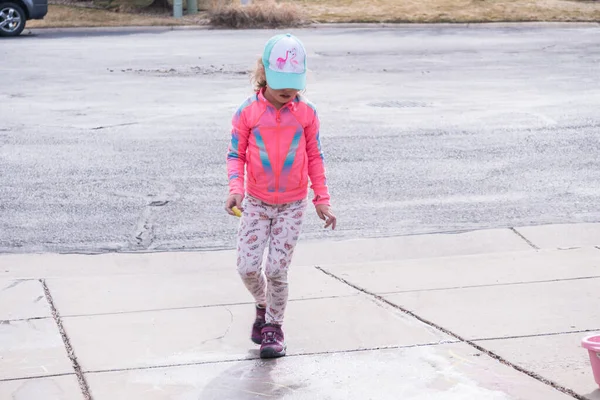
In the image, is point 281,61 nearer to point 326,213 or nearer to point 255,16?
point 326,213

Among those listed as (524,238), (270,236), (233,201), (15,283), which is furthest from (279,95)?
(524,238)

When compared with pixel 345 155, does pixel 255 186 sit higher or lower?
higher

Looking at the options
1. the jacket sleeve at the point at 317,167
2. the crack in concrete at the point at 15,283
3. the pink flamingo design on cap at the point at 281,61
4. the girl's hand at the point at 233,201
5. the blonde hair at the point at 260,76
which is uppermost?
the pink flamingo design on cap at the point at 281,61

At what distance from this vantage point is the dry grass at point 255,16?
2355 centimetres

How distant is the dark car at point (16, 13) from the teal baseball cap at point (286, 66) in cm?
1743

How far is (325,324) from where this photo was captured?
5586 millimetres

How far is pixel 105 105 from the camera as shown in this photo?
12.7m

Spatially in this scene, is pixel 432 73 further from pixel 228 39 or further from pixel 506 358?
pixel 506 358

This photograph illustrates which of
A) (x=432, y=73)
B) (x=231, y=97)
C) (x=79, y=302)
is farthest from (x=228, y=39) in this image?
(x=79, y=302)

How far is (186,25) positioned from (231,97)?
1118 centimetres

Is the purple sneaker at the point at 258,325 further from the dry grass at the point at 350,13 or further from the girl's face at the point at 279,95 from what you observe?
the dry grass at the point at 350,13

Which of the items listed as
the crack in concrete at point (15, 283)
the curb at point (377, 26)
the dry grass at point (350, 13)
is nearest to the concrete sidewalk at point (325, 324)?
the crack in concrete at point (15, 283)

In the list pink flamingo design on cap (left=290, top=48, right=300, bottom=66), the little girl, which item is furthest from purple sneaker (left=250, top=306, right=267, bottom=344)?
pink flamingo design on cap (left=290, top=48, right=300, bottom=66)

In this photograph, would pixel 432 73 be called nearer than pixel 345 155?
No
